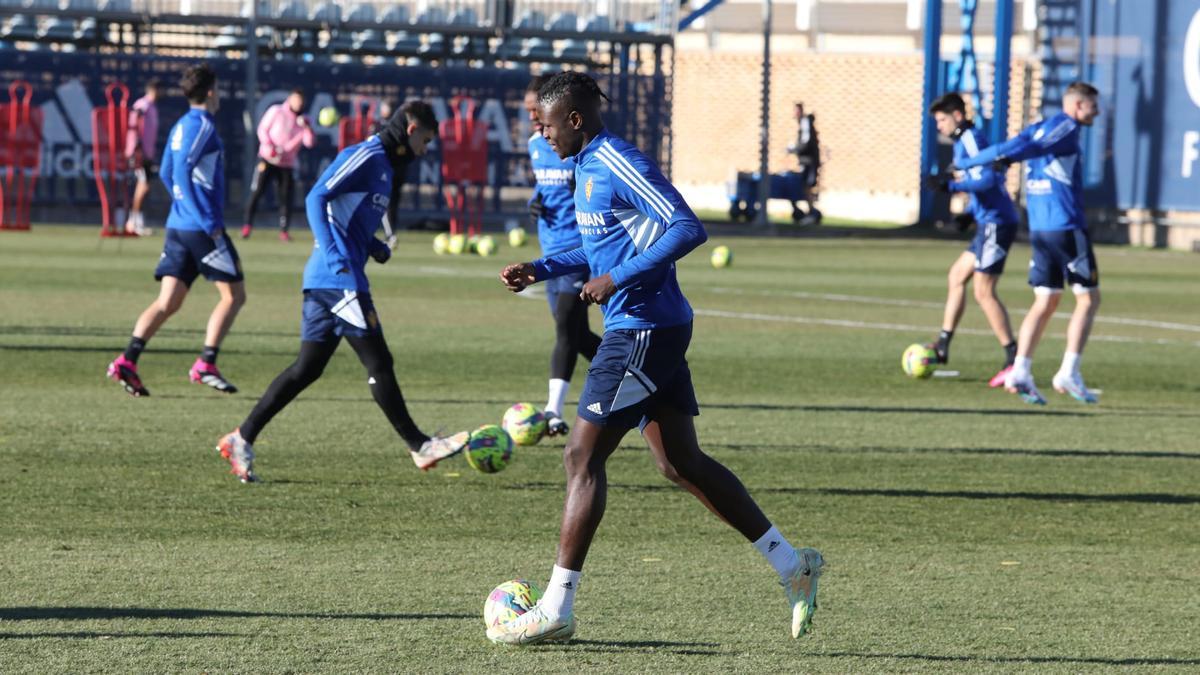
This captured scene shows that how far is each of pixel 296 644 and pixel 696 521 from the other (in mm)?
2739

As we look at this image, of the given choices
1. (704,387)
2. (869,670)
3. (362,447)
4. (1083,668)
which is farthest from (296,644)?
(704,387)

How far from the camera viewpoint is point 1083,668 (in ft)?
18.9

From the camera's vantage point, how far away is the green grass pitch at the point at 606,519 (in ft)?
19.6

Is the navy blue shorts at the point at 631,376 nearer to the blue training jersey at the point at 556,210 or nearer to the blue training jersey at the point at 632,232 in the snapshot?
the blue training jersey at the point at 632,232

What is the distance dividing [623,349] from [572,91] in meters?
0.88

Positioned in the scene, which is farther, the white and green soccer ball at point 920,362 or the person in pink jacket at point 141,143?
the person in pink jacket at point 141,143

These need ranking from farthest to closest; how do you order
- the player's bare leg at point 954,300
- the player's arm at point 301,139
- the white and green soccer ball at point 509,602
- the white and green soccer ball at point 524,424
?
1. the player's arm at point 301,139
2. the player's bare leg at point 954,300
3. the white and green soccer ball at point 524,424
4. the white and green soccer ball at point 509,602

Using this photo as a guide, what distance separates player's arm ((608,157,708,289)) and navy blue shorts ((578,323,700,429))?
0.75ft

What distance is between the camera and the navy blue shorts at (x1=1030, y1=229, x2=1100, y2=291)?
13094mm

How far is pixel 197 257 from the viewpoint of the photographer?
40.1 ft

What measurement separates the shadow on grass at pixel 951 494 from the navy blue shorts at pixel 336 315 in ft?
3.49

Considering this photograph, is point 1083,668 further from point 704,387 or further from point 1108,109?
point 1108,109

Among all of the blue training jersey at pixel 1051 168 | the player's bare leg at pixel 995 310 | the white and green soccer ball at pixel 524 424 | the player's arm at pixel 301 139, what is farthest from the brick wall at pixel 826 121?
the white and green soccer ball at pixel 524 424

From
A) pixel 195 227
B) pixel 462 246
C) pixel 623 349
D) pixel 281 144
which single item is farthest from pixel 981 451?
pixel 281 144
